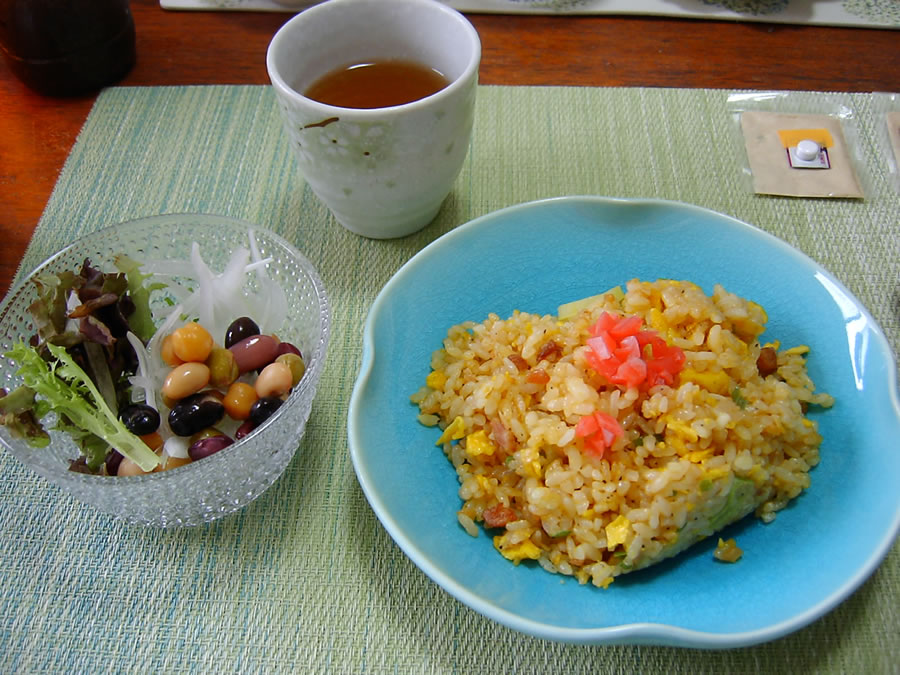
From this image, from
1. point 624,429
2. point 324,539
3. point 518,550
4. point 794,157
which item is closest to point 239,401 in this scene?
point 324,539

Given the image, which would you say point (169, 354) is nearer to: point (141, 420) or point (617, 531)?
point (141, 420)

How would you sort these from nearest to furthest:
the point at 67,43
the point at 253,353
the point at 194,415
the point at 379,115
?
the point at 194,415 < the point at 253,353 < the point at 379,115 < the point at 67,43

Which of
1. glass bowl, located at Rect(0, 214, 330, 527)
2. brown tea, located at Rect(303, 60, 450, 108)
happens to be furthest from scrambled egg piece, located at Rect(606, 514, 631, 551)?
brown tea, located at Rect(303, 60, 450, 108)

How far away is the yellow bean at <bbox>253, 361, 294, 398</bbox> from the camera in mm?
1304

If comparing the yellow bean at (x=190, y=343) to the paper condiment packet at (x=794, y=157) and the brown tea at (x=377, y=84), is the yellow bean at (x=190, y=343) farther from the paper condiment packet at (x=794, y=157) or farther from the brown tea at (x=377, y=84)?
the paper condiment packet at (x=794, y=157)

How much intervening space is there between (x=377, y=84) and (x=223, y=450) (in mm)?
1051

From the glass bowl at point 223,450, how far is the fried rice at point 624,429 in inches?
10.8

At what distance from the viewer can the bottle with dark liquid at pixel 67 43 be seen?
2.04 metres

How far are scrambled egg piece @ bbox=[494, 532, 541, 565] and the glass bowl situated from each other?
0.44 metres

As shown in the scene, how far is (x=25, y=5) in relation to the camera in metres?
2.00

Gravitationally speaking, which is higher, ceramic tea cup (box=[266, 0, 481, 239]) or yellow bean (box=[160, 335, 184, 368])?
ceramic tea cup (box=[266, 0, 481, 239])

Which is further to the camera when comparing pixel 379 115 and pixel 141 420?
pixel 379 115

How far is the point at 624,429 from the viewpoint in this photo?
1.26 metres

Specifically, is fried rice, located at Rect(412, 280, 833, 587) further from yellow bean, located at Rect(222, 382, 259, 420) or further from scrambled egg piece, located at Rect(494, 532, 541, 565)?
yellow bean, located at Rect(222, 382, 259, 420)
